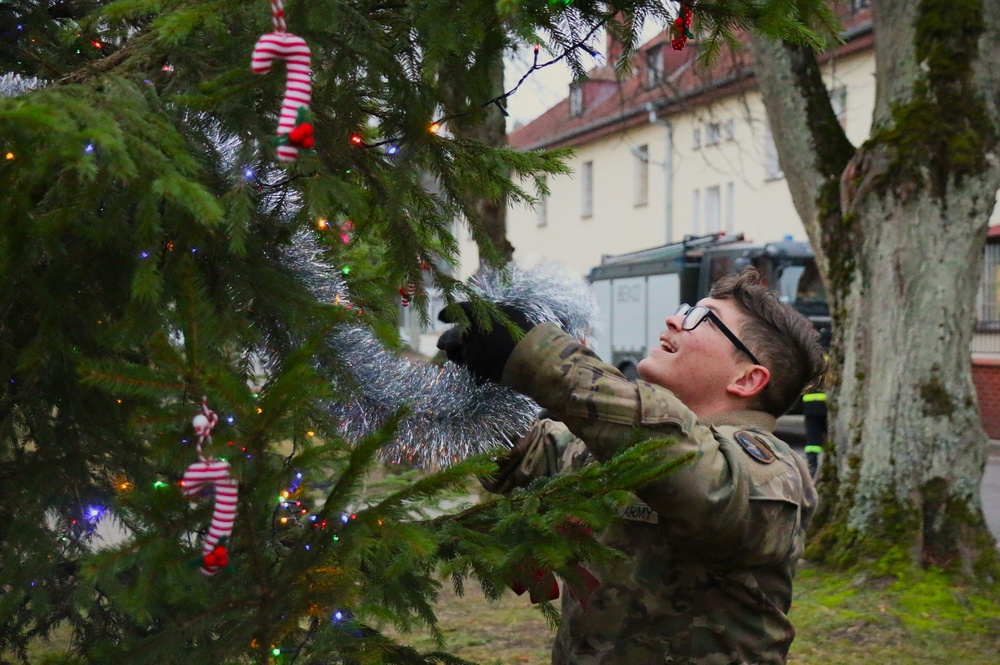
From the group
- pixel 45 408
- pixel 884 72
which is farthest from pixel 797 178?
pixel 45 408

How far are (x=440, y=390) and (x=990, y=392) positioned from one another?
15.7 m

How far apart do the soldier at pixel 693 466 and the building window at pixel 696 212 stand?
24.1 meters

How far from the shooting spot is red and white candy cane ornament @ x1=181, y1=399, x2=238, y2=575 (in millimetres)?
1388

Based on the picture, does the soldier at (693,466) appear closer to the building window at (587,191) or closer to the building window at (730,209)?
the building window at (730,209)

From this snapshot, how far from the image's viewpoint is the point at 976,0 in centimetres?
Answer: 621

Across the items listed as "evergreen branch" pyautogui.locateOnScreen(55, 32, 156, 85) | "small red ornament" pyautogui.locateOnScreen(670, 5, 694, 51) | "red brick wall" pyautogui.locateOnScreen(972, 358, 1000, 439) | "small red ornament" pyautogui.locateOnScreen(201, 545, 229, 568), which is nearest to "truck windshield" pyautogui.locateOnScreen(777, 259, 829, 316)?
"red brick wall" pyautogui.locateOnScreen(972, 358, 1000, 439)

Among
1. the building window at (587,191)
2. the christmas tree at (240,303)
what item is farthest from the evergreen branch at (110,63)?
the building window at (587,191)

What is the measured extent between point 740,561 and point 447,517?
1.79ft

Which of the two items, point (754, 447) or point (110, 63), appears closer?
point (110, 63)

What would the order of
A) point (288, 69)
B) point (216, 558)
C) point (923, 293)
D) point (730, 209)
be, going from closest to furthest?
point (216, 558), point (288, 69), point (923, 293), point (730, 209)

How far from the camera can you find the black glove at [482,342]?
6.59 feet

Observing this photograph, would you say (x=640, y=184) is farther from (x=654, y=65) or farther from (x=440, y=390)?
(x=440, y=390)

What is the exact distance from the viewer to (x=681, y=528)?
1.89 meters

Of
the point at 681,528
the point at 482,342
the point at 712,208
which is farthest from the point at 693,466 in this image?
the point at 712,208
